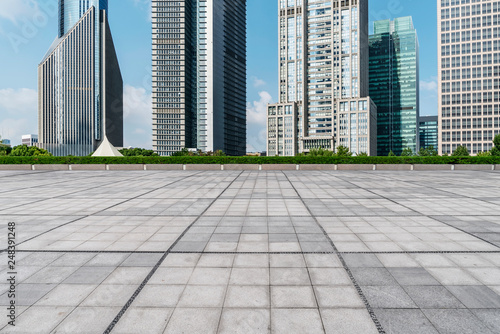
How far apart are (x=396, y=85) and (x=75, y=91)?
574ft

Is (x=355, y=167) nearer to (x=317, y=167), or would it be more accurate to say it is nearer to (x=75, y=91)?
(x=317, y=167)

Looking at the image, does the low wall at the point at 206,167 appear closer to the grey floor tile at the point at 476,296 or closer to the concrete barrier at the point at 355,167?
the concrete barrier at the point at 355,167

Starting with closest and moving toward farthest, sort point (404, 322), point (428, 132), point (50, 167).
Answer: point (404, 322) < point (50, 167) < point (428, 132)

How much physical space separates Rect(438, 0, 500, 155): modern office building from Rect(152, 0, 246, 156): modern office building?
96309 millimetres

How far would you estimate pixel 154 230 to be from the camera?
24.5ft

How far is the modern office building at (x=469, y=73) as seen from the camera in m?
106

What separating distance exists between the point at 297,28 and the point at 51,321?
146 meters

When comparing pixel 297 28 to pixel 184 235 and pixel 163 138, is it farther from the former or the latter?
pixel 184 235

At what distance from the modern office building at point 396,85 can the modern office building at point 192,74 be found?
81993 mm

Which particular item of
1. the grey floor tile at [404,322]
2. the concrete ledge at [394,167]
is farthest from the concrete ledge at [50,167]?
the grey floor tile at [404,322]

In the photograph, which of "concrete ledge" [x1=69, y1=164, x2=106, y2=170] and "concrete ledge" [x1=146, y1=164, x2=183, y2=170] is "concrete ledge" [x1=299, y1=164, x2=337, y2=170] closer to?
"concrete ledge" [x1=146, y1=164, x2=183, y2=170]

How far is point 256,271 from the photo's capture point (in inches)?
192

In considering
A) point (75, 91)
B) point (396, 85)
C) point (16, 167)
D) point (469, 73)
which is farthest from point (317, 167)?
point (75, 91)

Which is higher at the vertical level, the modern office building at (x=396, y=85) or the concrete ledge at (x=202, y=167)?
the modern office building at (x=396, y=85)
